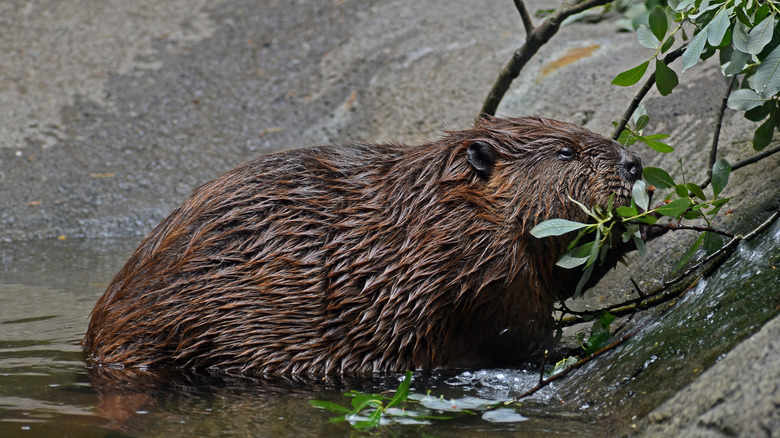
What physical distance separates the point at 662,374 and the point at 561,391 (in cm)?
53

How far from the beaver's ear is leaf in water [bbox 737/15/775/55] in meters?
1.14

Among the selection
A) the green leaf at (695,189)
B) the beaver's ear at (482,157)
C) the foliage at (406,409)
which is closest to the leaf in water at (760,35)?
the green leaf at (695,189)

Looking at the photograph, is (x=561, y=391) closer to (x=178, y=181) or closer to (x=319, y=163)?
(x=319, y=163)

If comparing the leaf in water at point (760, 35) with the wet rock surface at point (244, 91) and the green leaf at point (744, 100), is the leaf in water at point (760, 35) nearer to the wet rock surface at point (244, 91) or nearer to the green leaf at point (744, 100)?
the green leaf at point (744, 100)

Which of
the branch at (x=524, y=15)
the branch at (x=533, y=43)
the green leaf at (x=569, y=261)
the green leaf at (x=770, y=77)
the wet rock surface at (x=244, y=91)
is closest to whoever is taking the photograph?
the green leaf at (x=770, y=77)

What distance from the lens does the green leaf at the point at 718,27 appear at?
293cm

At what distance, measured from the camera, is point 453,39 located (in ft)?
24.8

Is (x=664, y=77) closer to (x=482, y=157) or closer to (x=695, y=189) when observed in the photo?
(x=695, y=189)

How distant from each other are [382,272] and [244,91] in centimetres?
522

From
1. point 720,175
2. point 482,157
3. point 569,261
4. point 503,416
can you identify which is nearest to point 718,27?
point 720,175

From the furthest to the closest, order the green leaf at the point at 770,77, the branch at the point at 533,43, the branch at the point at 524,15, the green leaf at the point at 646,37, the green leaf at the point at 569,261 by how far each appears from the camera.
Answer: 1. the branch at the point at 524,15
2. the branch at the point at 533,43
3. the green leaf at the point at 646,37
4. the green leaf at the point at 569,261
5. the green leaf at the point at 770,77

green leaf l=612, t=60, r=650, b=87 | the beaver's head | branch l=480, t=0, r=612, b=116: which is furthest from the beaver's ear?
green leaf l=612, t=60, r=650, b=87


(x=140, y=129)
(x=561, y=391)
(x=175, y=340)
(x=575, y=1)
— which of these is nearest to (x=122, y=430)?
(x=175, y=340)

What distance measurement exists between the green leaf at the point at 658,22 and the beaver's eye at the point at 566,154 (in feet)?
2.00
